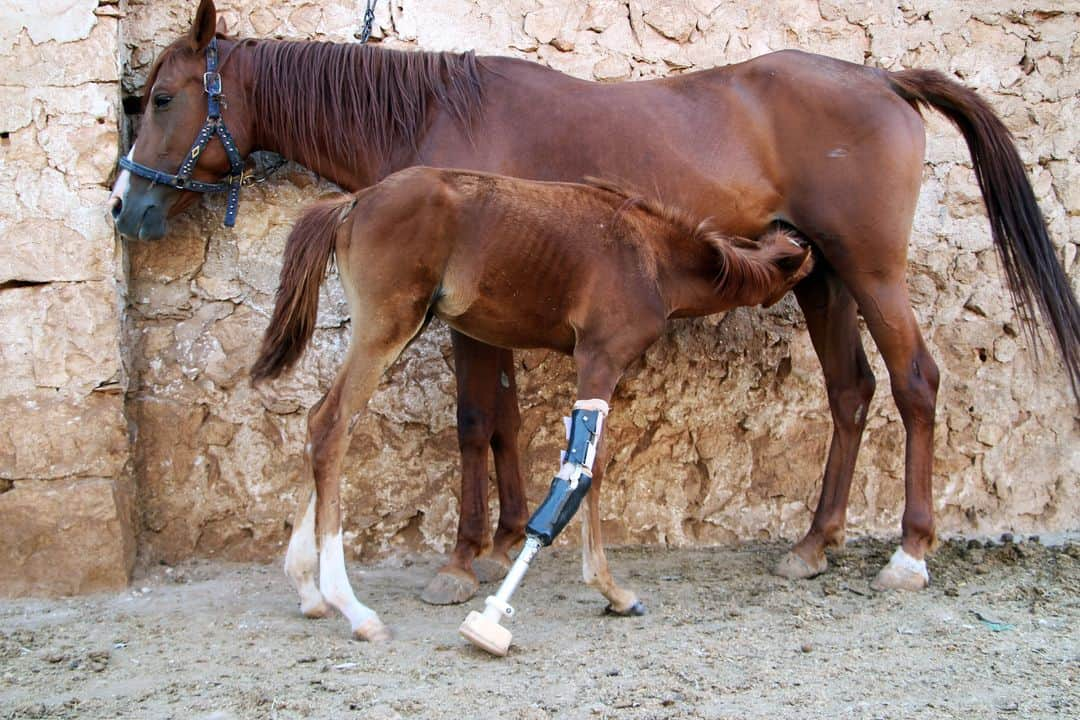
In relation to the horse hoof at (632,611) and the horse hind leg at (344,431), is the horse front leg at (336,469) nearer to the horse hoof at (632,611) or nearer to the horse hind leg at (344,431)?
the horse hind leg at (344,431)

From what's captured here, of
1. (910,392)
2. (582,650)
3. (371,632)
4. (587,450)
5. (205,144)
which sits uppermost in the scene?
(205,144)

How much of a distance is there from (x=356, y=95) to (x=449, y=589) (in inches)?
80.0

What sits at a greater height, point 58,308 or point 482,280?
point 482,280

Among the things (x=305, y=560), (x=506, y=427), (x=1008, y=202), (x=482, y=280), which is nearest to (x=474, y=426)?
(x=506, y=427)

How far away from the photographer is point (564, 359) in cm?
488

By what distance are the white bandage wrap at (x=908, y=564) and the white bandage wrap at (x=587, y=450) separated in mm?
1588

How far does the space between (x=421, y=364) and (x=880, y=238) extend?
2.05 meters

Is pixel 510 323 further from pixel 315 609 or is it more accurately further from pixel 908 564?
pixel 908 564

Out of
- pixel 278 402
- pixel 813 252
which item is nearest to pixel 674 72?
pixel 813 252

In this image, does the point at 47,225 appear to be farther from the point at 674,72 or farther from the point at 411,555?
the point at 674,72

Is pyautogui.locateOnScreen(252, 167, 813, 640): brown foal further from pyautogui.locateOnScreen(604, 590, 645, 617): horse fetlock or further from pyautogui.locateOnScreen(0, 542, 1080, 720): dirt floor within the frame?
pyautogui.locateOnScreen(0, 542, 1080, 720): dirt floor

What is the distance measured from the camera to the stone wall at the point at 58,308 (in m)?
4.17

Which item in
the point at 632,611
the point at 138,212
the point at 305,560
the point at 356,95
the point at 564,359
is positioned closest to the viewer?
the point at 305,560

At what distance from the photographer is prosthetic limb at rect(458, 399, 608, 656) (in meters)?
3.22
